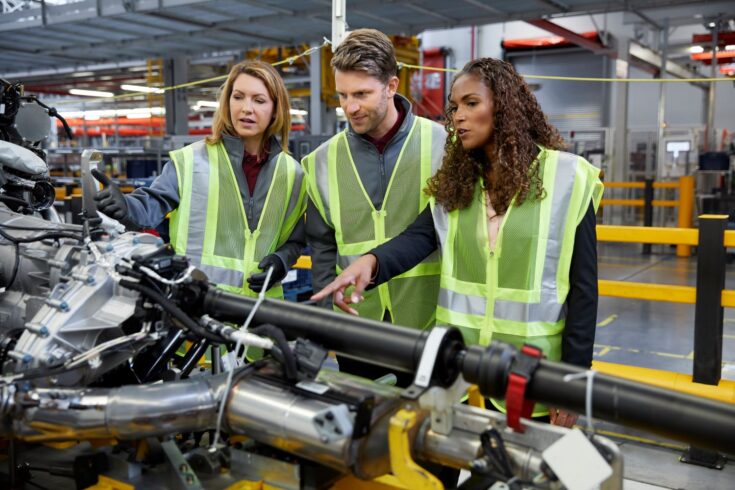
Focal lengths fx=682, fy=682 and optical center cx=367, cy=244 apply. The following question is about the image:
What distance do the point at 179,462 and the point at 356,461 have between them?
20.3 inches

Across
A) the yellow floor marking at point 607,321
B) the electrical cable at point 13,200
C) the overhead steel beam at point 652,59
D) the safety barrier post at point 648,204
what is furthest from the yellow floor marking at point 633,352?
the overhead steel beam at point 652,59

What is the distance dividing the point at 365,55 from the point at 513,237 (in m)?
0.77

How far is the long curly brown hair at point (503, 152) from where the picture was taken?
1.94 m

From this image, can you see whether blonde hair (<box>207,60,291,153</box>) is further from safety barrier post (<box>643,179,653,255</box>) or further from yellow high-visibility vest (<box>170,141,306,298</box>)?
safety barrier post (<box>643,179,653,255</box>)

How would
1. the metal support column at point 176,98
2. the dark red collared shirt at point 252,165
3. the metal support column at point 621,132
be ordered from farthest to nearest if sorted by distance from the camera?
the metal support column at point 621,132, the metal support column at point 176,98, the dark red collared shirt at point 252,165

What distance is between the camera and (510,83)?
1.95m

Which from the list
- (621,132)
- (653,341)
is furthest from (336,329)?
(621,132)

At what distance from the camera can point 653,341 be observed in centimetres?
612

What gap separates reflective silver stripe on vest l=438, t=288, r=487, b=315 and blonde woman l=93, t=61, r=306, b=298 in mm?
648

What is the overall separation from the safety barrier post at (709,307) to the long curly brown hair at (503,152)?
163 cm

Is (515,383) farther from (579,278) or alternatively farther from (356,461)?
(579,278)

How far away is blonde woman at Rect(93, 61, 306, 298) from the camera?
2463 millimetres

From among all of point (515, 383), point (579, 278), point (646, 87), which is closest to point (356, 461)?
point (515, 383)

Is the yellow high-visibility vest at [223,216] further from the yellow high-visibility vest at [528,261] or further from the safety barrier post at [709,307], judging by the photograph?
the safety barrier post at [709,307]
